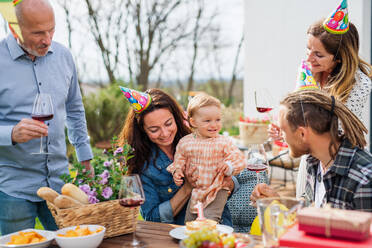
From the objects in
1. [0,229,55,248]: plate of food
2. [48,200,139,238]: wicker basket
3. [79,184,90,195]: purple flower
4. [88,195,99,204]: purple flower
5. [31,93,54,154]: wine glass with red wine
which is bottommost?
[0,229,55,248]: plate of food

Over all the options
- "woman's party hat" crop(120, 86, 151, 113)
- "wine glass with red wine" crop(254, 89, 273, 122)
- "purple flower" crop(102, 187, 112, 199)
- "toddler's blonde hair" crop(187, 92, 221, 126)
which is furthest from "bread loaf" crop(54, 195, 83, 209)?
"wine glass with red wine" crop(254, 89, 273, 122)

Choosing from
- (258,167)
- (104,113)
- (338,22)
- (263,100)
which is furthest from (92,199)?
(104,113)

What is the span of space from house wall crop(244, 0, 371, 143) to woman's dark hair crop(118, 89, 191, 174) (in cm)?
362

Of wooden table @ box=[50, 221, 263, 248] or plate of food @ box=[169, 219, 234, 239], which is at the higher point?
plate of food @ box=[169, 219, 234, 239]

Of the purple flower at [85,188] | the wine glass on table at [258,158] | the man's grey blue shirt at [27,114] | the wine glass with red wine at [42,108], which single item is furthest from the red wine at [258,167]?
the man's grey blue shirt at [27,114]

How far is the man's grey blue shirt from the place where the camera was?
233cm

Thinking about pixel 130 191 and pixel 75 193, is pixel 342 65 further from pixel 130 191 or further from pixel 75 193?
pixel 75 193

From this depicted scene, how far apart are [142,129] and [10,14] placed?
1.01 meters

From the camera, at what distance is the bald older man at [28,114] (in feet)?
7.20

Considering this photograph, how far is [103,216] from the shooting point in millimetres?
2014

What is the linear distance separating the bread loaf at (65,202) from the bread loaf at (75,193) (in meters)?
0.02

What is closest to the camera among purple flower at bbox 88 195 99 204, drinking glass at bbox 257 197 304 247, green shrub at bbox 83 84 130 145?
drinking glass at bbox 257 197 304 247

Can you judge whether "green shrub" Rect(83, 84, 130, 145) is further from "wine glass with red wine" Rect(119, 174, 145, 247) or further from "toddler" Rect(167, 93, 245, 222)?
"wine glass with red wine" Rect(119, 174, 145, 247)

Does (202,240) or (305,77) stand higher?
(305,77)
